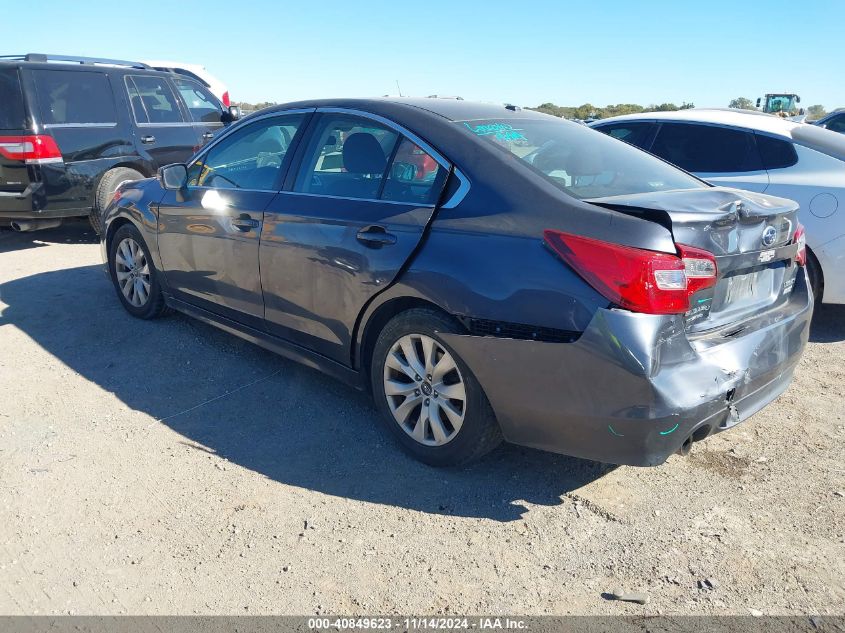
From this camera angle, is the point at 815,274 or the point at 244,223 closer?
the point at 244,223

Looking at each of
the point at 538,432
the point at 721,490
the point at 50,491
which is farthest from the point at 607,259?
the point at 50,491

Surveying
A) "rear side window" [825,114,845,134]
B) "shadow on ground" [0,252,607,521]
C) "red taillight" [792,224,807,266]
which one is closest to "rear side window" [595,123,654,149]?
"red taillight" [792,224,807,266]

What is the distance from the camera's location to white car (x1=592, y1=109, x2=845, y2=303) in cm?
501

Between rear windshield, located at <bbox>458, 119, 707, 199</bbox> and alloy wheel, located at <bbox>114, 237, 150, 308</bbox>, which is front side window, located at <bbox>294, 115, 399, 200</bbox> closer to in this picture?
rear windshield, located at <bbox>458, 119, 707, 199</bbox>

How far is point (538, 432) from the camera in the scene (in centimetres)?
296

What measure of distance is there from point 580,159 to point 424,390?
1.38 metres

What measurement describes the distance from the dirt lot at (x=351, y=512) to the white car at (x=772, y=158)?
106 centimetres

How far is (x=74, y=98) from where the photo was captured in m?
8.02

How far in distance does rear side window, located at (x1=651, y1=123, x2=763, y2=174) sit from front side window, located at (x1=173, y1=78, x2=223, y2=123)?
6278 millimetres

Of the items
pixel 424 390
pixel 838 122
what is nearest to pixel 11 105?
pixel 424 390

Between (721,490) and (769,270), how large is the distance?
1.03 meters

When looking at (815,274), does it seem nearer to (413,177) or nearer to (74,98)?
(413,177)

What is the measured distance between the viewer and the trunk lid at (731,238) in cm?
277

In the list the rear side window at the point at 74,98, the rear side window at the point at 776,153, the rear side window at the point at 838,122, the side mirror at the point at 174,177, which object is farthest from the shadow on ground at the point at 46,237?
the rear side window at the point at 838,122
